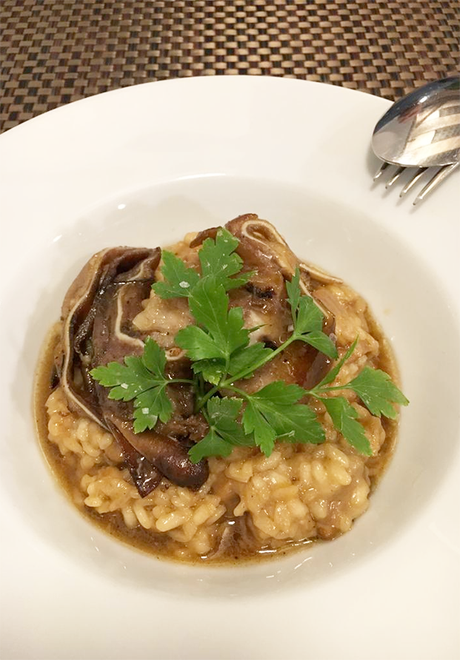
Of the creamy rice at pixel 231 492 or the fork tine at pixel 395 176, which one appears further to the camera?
the fork tine at pixel 395 176

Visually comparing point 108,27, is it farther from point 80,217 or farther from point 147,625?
point 147,625

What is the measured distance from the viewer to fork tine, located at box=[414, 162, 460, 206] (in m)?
3.02

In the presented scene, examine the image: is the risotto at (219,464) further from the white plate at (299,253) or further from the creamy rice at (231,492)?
the white plate at (299,253)

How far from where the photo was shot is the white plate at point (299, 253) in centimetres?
208

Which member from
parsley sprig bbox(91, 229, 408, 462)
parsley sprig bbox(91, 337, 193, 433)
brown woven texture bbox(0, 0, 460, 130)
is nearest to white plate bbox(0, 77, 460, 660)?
parsley sprig bbox(91, 229, 408, 462)

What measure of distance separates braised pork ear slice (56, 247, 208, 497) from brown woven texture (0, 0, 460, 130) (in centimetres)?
168

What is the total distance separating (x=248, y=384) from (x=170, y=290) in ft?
1.87

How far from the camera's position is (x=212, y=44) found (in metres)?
4.47

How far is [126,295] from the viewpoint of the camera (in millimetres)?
2973

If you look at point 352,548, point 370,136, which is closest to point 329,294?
point 370,136

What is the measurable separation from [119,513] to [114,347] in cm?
85

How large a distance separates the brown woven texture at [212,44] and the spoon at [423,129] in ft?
3.47

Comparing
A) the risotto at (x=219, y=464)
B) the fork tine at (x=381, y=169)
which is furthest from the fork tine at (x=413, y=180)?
the risotto at (x=219, y=464)

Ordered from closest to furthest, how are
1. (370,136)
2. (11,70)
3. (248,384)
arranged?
(248,384)
(370,136)
(11,70)
